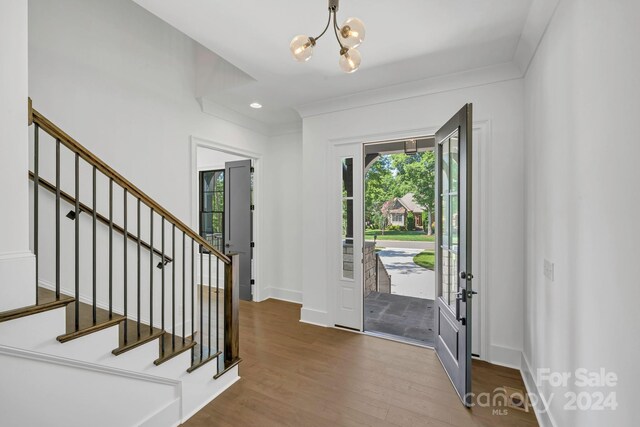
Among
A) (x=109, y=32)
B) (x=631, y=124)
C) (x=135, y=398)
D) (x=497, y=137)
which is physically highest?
A: (x=109, y=32)

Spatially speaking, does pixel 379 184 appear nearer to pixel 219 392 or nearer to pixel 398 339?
pixel 398 339

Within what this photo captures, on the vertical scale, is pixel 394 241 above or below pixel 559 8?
below

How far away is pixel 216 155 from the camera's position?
18.0ft

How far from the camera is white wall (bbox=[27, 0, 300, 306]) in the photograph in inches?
91.5

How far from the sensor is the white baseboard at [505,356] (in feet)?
8.62

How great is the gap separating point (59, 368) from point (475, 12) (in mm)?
3413

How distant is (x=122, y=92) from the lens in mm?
2785

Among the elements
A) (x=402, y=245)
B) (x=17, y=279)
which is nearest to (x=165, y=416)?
(x=17, y=279)

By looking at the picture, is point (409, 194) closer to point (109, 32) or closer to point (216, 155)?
point (216, 155)

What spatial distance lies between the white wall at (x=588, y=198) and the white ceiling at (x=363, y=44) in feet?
1.47

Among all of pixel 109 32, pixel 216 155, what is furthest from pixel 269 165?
pixel 109 32

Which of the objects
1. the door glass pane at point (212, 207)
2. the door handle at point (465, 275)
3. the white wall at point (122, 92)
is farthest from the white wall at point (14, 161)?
the door glass pane at point (212, 207)

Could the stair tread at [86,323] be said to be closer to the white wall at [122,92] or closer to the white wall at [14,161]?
the white wall at [14,161]

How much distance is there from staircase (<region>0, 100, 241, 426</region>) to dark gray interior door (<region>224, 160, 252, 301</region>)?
166cm
